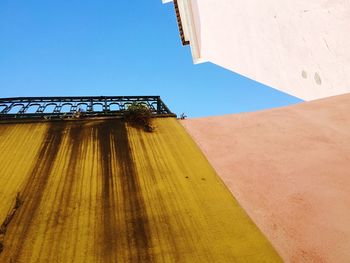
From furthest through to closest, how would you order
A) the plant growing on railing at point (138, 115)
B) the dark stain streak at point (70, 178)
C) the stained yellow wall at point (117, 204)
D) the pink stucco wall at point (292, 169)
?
the plant growing on railing at point (138, 115), the dark stain streak at point (70, 178), the pink stucco wall at point (292, 169), the stained yellow wall at point (117, 204)

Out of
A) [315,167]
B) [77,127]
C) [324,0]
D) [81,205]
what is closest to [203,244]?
[81,205]

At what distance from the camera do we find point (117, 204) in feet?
13.8

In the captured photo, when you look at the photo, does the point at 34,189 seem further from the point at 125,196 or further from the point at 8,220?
the point at 125,196

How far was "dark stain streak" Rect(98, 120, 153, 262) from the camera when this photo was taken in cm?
352

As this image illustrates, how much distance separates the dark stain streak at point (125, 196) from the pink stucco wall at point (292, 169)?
1469mm

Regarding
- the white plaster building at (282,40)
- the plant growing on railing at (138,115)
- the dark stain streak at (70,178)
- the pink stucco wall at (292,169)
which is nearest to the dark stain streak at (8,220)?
the dark stain streak at (70,178)

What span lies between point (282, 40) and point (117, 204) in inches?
334

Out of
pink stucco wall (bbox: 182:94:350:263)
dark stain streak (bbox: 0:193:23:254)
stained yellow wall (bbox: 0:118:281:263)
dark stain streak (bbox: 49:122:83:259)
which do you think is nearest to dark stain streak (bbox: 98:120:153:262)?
stained yellow wall (bbox: 0:118:281:263)

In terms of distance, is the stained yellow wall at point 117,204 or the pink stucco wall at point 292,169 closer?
the stained yellow wall at point 117,204

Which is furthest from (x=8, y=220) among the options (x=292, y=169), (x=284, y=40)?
(x=284, y=40)

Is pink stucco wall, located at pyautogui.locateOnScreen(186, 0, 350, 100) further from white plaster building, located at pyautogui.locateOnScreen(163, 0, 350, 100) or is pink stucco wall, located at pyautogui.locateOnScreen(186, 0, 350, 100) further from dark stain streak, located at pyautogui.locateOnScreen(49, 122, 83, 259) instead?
dark stain streak, located at pyautogui.locateOnScreen(49, 122, 83, 259)

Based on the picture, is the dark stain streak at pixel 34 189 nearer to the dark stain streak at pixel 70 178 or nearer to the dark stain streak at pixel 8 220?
the dark stain streak at pixel 8 220

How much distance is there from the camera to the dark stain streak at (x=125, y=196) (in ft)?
11.5

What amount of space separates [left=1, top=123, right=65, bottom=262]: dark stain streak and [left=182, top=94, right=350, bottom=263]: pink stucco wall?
111 inches
